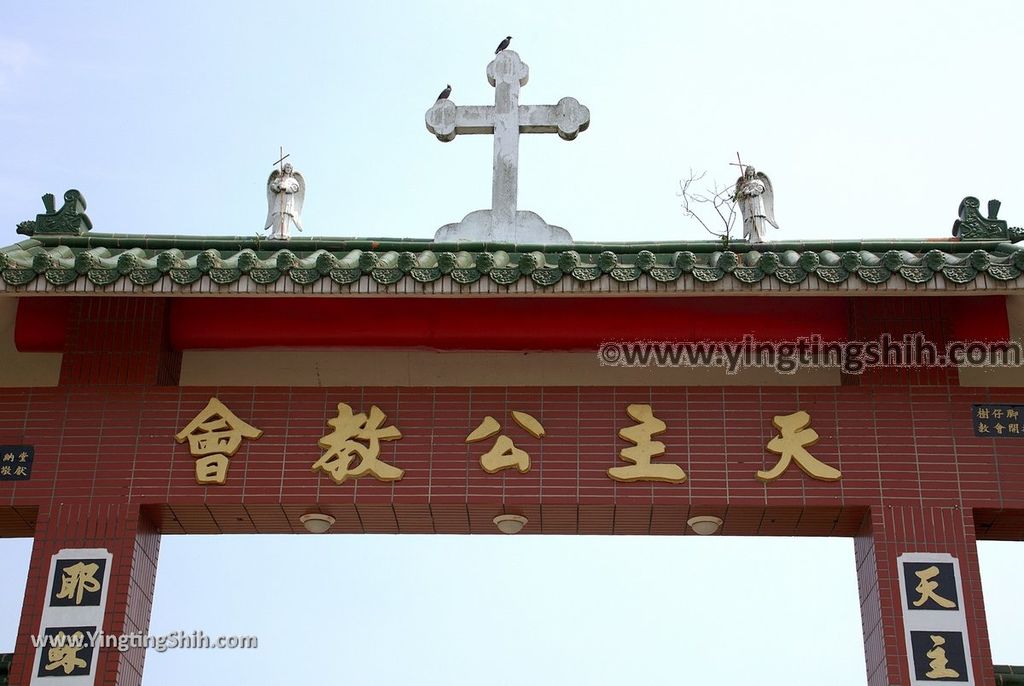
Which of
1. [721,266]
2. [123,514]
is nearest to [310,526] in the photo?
[123,514]

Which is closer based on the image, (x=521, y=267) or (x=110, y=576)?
(x=521, y=267)

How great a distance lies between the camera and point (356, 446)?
8461 millimetres

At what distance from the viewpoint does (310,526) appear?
8.61m

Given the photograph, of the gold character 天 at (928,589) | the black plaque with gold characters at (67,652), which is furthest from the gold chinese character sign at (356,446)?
the gold character 天 at (928,589)

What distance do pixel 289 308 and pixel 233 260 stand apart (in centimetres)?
87

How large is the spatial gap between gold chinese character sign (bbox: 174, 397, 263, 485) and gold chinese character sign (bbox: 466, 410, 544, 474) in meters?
1.34

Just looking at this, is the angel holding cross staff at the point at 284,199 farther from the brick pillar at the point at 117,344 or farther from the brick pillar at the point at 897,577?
the brick pillar at the point at 897,577

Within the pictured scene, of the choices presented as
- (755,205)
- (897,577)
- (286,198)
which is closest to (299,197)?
(286,198)

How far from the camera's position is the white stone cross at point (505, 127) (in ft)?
29.5

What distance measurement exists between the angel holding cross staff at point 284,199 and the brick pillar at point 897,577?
4140 millimetres

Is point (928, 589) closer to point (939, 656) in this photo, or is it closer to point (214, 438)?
point (939, 656)

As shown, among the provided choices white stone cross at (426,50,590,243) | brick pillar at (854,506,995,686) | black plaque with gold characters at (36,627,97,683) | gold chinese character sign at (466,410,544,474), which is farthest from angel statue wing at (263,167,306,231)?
brick pillar at (854,506,995,686)

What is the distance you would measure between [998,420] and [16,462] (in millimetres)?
5838

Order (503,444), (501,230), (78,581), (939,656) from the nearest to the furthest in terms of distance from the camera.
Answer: (939,656) < (78,581) < (503,444) < (501,230)
